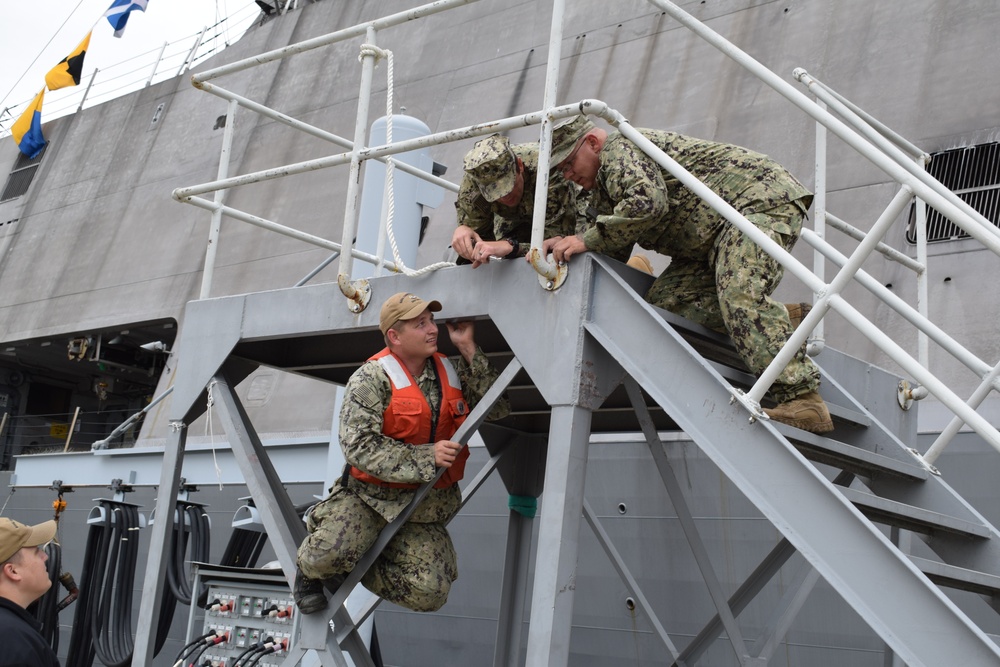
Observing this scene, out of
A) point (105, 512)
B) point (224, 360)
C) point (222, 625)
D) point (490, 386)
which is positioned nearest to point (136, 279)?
point (105, 512)

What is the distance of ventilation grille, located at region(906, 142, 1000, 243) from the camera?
5.62m

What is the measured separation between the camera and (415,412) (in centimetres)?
360

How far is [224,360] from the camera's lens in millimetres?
4383

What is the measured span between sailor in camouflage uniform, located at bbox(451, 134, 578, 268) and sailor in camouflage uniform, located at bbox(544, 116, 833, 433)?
7.2 inches

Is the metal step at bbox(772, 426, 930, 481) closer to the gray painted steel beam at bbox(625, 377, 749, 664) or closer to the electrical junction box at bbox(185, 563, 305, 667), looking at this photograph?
the gray painted steel beam at bbox(625, 377, 749, 664)

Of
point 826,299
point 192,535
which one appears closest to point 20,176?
point 192,535

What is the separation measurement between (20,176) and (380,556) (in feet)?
45.9

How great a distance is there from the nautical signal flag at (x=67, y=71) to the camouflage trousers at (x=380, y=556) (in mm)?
11251

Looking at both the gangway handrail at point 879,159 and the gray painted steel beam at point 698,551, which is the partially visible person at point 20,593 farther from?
the gangway handrail at point 879,159

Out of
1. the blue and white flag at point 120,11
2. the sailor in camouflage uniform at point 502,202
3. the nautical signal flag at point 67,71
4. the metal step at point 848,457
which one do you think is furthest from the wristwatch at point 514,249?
the nautical signal flag at point 67,71

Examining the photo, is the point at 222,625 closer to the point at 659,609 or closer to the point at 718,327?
the point at 659,609

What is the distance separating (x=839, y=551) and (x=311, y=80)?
10.3 meters

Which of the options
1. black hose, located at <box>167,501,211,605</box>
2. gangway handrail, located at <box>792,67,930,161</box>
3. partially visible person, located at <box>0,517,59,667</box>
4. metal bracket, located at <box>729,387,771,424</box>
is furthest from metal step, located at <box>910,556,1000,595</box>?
black hose, located at <box>167,501,211,605</box>

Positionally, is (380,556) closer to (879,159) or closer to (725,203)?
(725,203)
